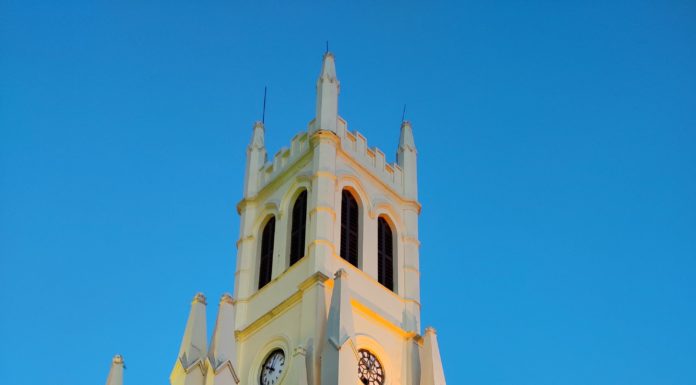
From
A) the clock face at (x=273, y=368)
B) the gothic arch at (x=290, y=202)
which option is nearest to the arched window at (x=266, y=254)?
the gothic arch at (x=290, y=202)

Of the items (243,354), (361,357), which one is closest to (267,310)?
(243,354)

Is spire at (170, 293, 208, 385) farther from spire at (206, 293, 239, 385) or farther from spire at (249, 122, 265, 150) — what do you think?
spire at (249, 122, 265, 150)

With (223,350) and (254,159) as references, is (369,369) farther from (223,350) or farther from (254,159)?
(254,159)

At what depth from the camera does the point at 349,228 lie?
4328cm

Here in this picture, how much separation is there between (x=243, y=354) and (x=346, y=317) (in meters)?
5.99

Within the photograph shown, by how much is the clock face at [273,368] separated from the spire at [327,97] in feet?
34.3

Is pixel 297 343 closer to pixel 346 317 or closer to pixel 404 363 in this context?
pixel 346 317

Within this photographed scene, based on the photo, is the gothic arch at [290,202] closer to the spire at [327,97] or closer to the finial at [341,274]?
the spire at [327,97]

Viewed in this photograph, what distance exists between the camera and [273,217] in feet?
149

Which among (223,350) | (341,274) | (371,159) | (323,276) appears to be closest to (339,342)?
(341,274)

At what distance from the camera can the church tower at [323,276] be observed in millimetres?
36844

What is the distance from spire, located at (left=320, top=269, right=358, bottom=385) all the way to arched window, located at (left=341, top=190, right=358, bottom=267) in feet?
13.2

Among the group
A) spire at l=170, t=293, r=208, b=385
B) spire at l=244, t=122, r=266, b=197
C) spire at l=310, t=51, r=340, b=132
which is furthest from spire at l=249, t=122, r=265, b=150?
spire at l=170, t=293, r=208, b=385

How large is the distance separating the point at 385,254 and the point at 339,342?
9159mm
